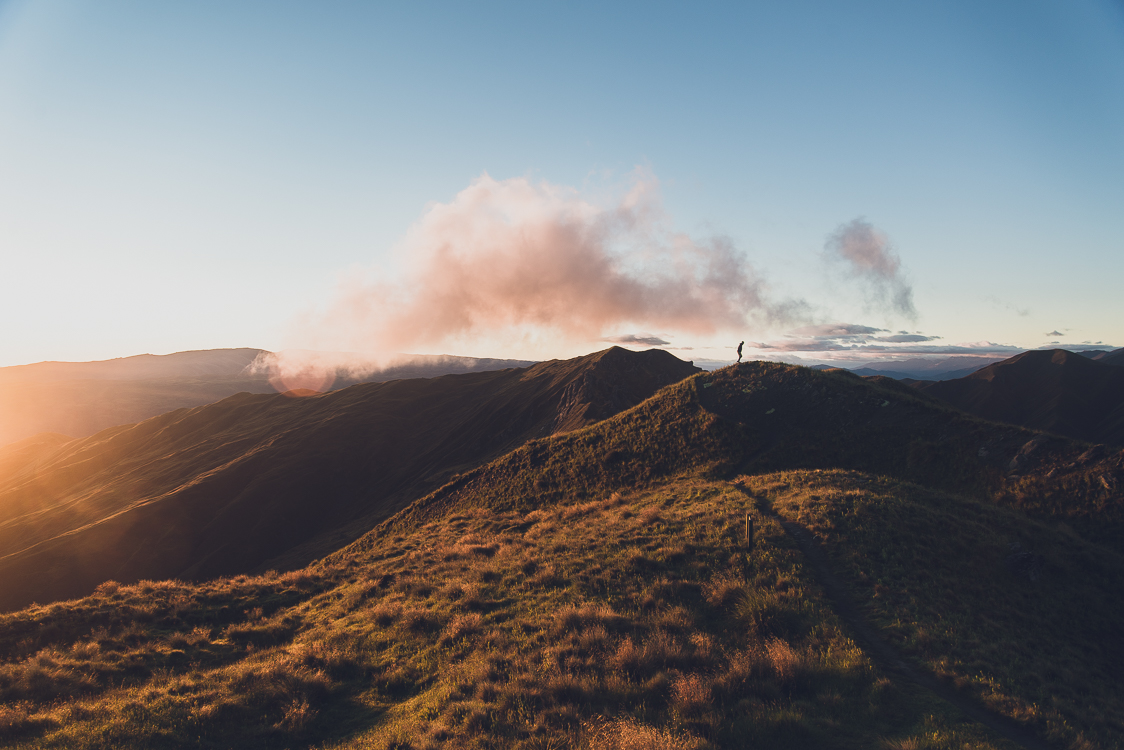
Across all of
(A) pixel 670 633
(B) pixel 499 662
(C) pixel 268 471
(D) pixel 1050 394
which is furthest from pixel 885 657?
(D) pixel 1050 394

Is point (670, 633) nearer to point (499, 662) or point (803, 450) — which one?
point (499, 662)

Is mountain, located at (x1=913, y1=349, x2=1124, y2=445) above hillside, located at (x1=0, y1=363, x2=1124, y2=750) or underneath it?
underneath

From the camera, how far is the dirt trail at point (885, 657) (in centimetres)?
790

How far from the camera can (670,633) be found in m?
10.5

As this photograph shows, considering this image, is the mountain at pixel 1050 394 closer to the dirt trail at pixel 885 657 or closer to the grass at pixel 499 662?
the dirt trail at pixel 885 657

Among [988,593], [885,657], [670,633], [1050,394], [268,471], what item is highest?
[670,633]

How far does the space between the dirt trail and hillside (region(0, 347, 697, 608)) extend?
44.5m

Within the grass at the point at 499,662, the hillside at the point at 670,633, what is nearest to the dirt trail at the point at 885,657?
the hillside at the point at 670,633

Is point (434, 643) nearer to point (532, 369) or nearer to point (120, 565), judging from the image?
point (120, 565)

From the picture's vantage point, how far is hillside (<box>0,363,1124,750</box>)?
8.05 m

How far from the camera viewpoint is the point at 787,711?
7.59 m

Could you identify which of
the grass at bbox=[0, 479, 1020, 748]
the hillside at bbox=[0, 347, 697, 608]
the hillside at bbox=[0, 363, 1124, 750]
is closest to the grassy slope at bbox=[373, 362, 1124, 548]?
the hillside at bbox=[0, 363, 1124, 750]

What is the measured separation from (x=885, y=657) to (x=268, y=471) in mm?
77837

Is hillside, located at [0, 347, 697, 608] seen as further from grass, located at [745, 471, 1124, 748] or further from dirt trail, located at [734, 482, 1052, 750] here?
dirt trail, located at [734, 482, 1052, 750]
